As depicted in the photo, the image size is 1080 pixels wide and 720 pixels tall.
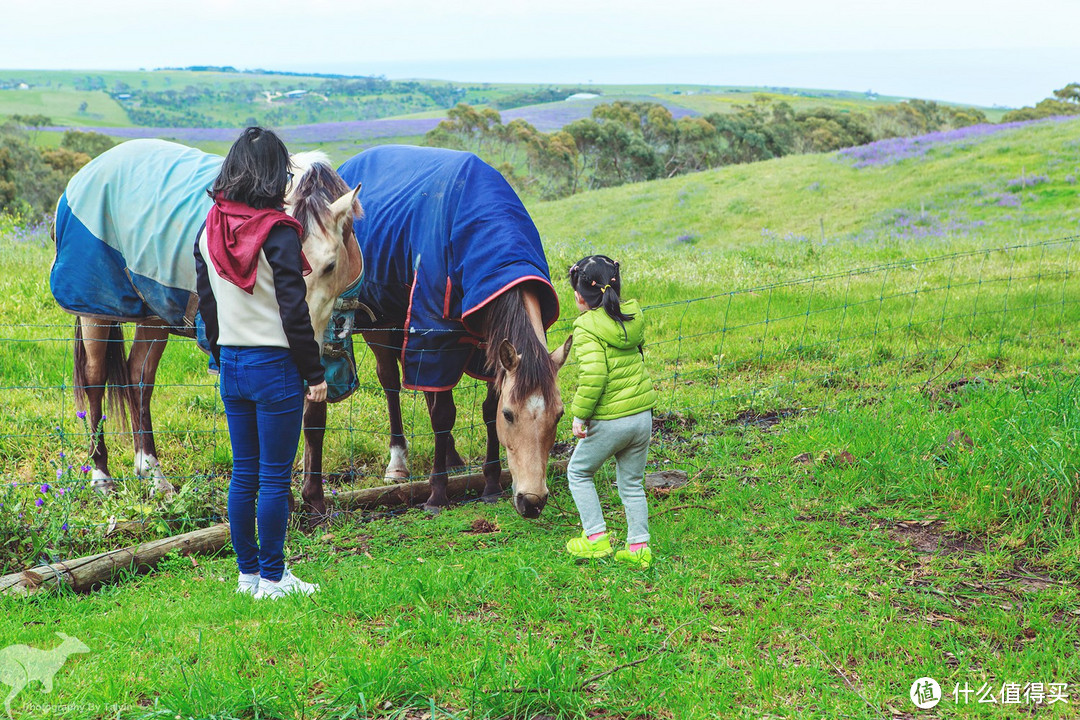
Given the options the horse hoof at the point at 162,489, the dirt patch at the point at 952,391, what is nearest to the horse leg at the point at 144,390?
the horse hoof at the point at 162,489

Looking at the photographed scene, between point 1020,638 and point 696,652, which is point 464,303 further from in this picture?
point 1020,638

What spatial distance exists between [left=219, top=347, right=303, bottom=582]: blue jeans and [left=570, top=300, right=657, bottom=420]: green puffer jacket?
1.39m

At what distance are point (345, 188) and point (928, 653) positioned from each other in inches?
147

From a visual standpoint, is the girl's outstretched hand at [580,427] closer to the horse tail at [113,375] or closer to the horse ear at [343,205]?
the horse ear at [343,205]

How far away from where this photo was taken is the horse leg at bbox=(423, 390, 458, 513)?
204 inches

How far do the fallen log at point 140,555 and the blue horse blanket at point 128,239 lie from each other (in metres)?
1.71

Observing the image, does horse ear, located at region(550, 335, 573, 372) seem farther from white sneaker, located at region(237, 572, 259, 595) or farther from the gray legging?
white sneaker, located at region(237, 572, 259, 595)

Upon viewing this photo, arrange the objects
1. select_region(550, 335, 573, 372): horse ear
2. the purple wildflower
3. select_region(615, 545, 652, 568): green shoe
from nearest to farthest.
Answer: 1. select_region(615, 545, 652, 568): green shoe
2. select_region(550, 335, 573, 372): horse ear
3. the purple wildflower

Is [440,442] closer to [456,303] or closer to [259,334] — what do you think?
[456,303]

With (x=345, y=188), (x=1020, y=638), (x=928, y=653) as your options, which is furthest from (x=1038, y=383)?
(x=345, y=188)

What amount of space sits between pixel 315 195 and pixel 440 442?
1812mm

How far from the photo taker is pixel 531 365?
424 centimetres

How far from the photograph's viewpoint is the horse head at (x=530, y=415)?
167 inches

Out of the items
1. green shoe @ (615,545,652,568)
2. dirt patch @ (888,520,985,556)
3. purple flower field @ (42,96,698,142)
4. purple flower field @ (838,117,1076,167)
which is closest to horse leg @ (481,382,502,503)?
green shoe @ (615,545,652,568)
